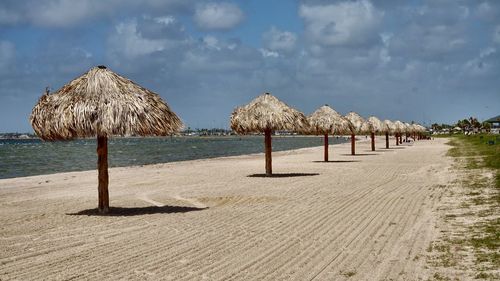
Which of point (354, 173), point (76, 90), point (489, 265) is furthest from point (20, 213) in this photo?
point (354, 173)

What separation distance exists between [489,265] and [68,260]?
16.4 ft

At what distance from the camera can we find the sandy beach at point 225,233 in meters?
6.06

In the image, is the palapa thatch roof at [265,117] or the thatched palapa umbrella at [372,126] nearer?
the palapa thatch roof at [265,117]

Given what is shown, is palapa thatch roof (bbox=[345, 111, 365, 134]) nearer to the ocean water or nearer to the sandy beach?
the ocean water

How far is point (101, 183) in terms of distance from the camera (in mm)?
10453

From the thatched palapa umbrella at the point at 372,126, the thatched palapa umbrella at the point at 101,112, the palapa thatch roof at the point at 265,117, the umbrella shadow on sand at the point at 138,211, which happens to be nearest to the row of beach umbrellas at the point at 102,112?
the thatched palapa umbrella at the point at 101,112

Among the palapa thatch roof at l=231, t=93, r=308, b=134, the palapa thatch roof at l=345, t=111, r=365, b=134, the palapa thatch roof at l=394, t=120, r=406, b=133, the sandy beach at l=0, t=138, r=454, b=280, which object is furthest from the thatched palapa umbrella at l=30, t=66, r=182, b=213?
the palapa thatch roof at l=394, t=120, r=406, b=133

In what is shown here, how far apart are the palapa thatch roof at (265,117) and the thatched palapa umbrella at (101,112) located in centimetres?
716

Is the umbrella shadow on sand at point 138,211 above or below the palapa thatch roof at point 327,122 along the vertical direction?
below

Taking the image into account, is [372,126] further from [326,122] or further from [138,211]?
[138,211]

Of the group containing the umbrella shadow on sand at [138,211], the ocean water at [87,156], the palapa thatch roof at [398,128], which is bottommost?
the ocean water at [87,156]

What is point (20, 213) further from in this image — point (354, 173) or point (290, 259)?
point (354, 173)

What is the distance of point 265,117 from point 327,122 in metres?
9.21

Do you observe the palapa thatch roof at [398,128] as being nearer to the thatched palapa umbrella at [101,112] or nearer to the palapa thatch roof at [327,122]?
the palapa thatch roof at [327,122]
